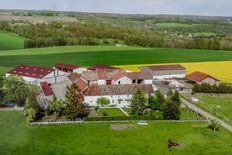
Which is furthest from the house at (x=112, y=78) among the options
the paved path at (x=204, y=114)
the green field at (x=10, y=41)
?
the green field at (x=10, y=41)

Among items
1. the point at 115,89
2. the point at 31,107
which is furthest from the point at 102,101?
the point at 31,107

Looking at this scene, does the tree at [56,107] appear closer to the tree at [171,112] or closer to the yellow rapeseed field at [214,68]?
the tree at [171,112]

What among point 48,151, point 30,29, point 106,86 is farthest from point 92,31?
point 48,151

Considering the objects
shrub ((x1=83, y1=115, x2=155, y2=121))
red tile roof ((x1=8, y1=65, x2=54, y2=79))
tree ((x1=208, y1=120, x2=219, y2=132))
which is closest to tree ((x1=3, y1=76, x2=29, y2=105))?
shrub ((x1=83, y1=115, x2=155, y2=121))

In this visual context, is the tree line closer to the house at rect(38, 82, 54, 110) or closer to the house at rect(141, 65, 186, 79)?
the house at rect(141, 65, 186, 79)

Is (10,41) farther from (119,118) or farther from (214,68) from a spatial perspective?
(119,118)

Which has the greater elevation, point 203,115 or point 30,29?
point 30,29

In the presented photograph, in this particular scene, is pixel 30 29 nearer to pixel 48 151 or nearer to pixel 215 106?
pixel 215 106
